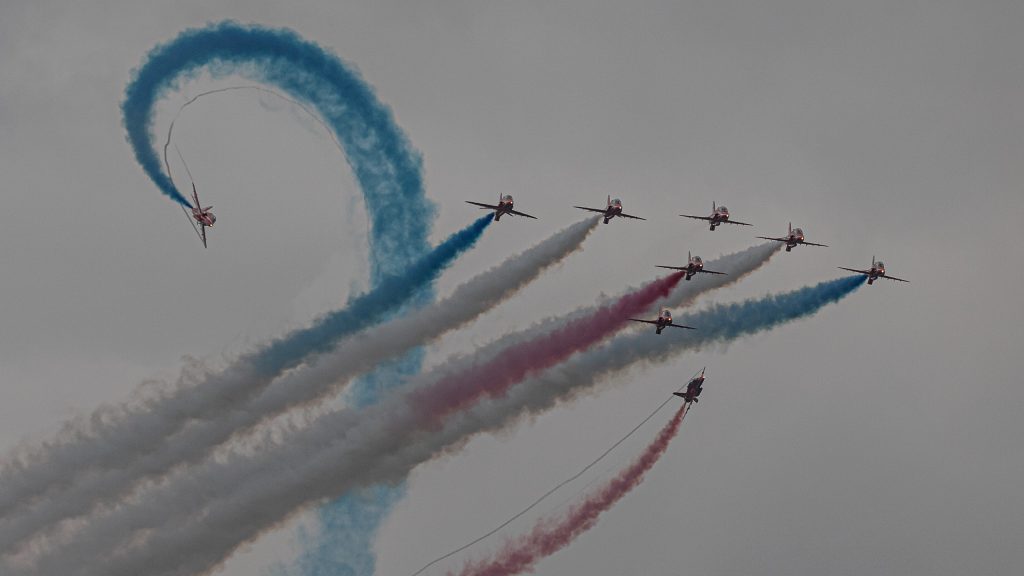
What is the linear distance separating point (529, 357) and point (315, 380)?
10.3 m

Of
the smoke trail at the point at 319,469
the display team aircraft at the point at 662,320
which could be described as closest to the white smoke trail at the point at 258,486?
the smoke trail at the point at 319,469

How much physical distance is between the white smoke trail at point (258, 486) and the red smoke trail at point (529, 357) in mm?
623

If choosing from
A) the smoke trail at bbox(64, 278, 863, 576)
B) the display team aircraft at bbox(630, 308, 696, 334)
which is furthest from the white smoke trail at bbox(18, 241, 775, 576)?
the display team aircraft at bbox(630, 308, 696, 334)

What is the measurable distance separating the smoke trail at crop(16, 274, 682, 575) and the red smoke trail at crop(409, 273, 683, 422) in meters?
0.05

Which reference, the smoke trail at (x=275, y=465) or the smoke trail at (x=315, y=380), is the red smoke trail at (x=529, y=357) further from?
the smoke trail at (x=315, y=380)

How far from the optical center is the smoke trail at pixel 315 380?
9750 centimetres

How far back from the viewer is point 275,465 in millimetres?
98625

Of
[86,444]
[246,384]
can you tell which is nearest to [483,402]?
[246,384]

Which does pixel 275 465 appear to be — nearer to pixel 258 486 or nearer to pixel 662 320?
pixel 258 486

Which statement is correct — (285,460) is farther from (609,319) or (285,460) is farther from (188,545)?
(609,319)

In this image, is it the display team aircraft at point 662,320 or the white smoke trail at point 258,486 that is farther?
the display team aircraft at point 662,320

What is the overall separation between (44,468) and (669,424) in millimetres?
30208

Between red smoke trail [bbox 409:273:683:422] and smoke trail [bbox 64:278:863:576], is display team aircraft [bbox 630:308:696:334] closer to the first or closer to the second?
red smoke trail [bbox 409:273:683:422]

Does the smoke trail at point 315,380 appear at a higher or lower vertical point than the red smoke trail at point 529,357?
higher
